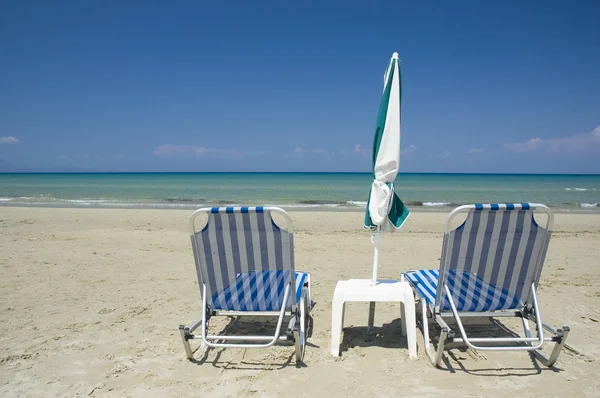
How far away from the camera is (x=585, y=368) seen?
3055mm

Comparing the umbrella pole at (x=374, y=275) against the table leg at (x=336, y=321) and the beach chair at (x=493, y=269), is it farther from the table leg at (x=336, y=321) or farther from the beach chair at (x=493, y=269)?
the beach chair at (x=493, y=269)

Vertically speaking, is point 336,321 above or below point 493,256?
below

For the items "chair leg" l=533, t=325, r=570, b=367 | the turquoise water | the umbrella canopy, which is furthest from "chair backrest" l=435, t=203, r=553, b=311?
the turquoise water

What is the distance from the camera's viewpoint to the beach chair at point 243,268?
10.1 feet

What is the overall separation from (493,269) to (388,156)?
1.26 meters

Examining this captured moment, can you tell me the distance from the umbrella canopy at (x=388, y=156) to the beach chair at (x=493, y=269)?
550mm

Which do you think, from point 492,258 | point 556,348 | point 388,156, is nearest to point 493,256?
point 492,258

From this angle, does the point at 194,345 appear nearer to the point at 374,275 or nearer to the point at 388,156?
the point at 374,275

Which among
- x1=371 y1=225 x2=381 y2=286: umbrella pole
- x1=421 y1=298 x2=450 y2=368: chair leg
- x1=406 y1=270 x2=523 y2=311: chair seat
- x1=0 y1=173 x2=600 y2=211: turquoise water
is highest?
x1=371 y1=225 x2=381 y2=286: umbrella pole

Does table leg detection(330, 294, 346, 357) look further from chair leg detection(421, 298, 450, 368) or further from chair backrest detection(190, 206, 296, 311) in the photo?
chair leg detection(421, 298, 450, 368)

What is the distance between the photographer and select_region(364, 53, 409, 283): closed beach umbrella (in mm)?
3252

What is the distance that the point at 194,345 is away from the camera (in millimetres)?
3566

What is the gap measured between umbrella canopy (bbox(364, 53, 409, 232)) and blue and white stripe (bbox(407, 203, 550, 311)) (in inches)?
21.3

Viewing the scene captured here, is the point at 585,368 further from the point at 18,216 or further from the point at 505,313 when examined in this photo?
the point at 18,216
